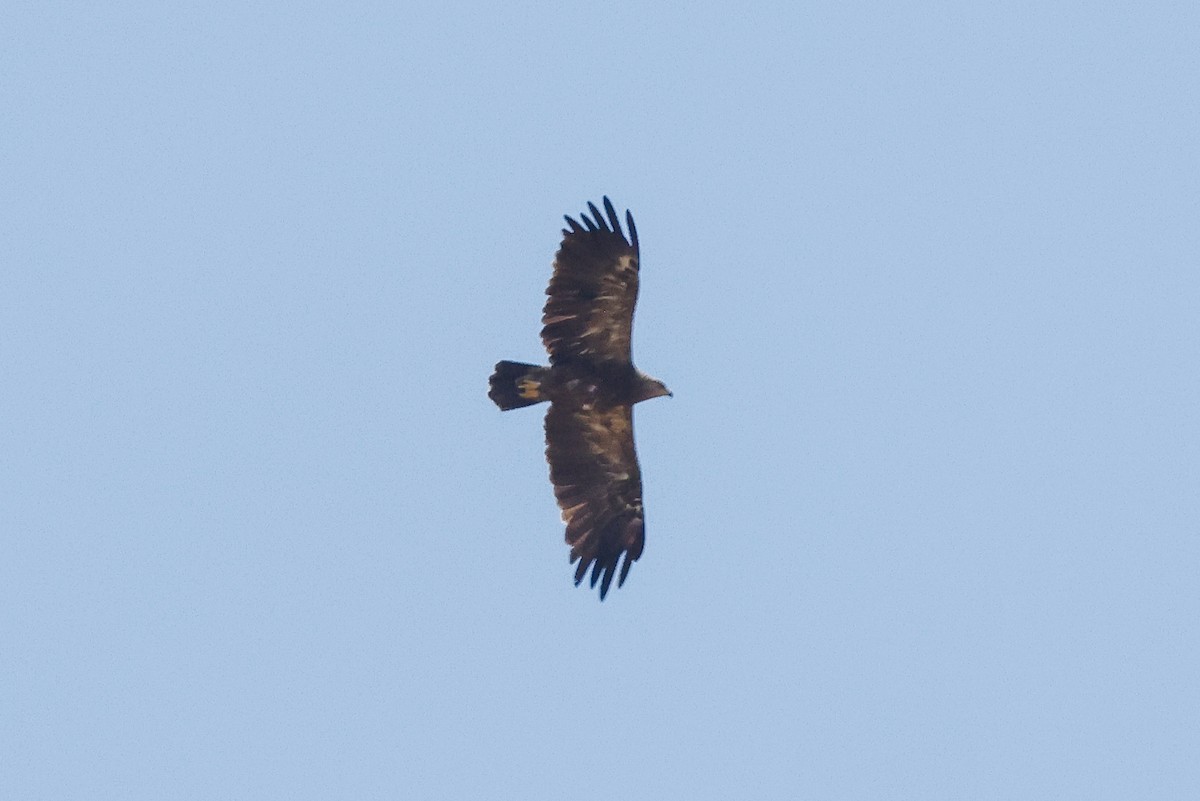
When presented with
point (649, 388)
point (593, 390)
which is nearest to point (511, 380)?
point (593, 390)

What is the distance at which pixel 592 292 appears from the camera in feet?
82.1

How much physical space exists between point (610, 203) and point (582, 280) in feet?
2.65

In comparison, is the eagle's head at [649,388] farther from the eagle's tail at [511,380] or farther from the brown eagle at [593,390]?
the eagle's tail at [511,380]

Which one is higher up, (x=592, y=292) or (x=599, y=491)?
(x=592, y=292)

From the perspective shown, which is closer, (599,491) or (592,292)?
(592,292)

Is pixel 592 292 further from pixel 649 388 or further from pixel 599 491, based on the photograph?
pixel 599 491

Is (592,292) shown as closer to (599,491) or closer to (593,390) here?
(593,390)

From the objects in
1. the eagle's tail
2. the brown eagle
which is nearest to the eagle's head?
the brown eagle

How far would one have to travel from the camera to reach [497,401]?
2539cm

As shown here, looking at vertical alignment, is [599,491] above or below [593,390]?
below

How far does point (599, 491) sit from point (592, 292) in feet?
8.23

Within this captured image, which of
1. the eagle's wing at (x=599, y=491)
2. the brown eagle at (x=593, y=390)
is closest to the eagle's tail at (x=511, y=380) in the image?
the brown eagle at (x=593, y=390)

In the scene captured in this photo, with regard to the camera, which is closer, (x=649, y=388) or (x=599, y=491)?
(x=649, y=388)

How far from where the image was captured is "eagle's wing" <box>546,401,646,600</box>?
86.1 feet
